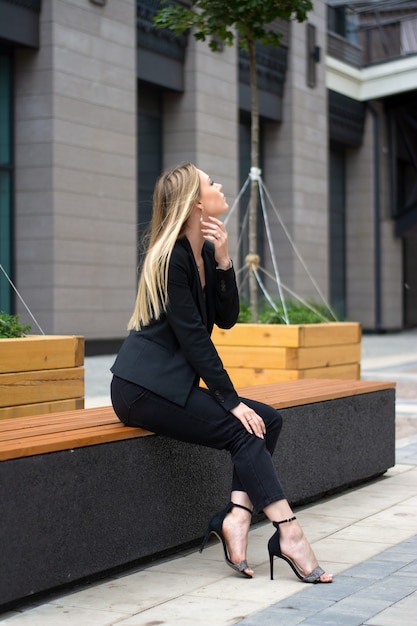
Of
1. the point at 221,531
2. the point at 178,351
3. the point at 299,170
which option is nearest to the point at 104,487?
the point at 221,531

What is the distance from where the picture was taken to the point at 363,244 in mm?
30234

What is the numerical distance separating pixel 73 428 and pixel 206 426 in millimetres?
579

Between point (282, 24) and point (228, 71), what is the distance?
350cm

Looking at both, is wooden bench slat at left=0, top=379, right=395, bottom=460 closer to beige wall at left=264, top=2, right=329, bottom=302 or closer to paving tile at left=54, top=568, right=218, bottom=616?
paving tile at left=54, top=568, right=218, bottom=616

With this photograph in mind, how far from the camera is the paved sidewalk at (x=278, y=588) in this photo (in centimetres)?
403

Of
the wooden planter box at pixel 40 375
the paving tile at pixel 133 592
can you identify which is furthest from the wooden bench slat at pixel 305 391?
the paving tile at pixel 133 592

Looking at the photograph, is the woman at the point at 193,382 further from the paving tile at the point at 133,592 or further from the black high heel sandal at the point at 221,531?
the paving tile at the point at 133,592

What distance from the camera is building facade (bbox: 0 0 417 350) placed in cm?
1667

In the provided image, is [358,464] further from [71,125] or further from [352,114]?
[352,114]

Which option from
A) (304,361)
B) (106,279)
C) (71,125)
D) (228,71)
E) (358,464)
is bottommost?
(358,464)

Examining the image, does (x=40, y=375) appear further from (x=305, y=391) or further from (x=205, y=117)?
(x=205, y=117)

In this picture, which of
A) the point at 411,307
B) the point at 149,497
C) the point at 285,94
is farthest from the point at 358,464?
the point at 411,307

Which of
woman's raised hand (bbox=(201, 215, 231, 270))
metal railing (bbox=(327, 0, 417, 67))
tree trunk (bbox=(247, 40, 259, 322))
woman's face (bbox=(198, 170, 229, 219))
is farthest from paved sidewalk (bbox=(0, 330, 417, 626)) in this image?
metal railing (bbox=(327, 0, 417, 67))

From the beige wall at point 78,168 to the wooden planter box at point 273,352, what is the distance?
7.83 meters
